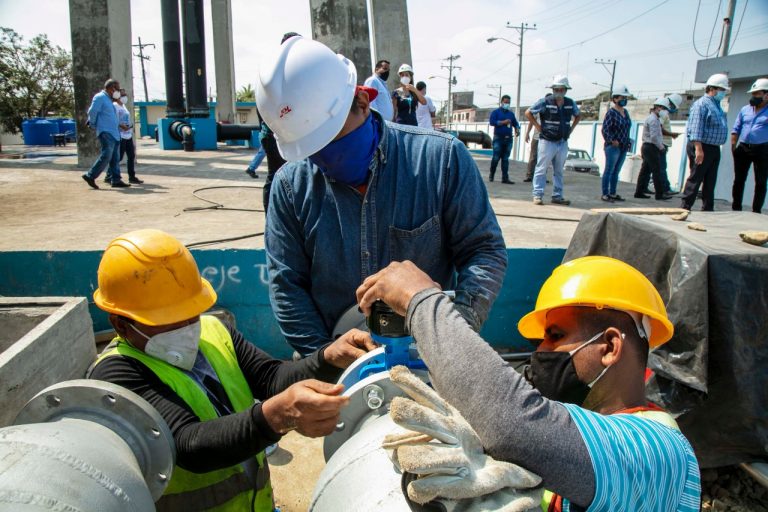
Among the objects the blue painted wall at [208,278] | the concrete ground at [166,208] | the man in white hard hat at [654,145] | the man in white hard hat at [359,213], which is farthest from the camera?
the man in white hard hat at [654,145]

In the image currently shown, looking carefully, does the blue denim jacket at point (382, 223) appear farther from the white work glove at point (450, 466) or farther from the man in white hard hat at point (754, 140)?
the man in white hard hat at point (754, 140)

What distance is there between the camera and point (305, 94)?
184 cm

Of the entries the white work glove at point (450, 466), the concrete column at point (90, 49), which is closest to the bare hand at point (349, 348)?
the white work glove at point (450, 466)

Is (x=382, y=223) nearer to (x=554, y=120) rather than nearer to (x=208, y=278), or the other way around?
(x=208, y=278)

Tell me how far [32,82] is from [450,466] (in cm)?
3569

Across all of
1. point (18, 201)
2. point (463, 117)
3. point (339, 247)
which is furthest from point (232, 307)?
point (463, 117)

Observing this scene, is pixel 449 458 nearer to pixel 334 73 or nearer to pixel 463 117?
pixel 334 73

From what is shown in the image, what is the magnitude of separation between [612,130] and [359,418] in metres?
8.33

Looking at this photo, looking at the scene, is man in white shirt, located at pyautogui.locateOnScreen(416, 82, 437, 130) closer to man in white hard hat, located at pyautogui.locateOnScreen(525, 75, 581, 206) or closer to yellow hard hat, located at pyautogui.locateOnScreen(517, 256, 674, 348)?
man in white hard hat, located at pyautogui.locateOnScreen(525, 75, 581, 206)

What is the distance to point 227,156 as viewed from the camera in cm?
1677

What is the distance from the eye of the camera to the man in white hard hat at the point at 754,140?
7.13 m

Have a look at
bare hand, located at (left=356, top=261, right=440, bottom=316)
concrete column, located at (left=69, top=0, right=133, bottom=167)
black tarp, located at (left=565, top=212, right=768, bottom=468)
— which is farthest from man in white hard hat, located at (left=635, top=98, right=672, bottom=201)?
concrete column, located at (left=69, top=0, right=133, bottom=167)

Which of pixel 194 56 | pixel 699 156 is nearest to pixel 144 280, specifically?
pixel 699 156

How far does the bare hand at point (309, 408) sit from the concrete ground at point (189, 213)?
1.86 meters
